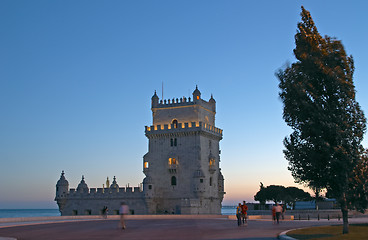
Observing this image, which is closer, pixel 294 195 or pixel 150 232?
pixel 150 232

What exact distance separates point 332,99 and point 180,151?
46.6 m

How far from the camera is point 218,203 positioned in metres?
73.9

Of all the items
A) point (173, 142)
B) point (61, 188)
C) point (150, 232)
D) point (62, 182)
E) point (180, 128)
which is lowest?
point (150, 232)

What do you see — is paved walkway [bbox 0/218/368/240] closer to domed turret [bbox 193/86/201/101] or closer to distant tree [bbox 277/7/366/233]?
distant tree [bbox 277/7/366/233]

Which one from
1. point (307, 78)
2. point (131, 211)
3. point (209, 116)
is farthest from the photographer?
point (209, 116)

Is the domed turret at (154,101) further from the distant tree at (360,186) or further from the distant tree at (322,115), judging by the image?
the distant tree at (360,186)

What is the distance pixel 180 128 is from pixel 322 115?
46827 millimetres

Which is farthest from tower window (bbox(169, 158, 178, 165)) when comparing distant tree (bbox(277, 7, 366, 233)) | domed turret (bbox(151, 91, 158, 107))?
distant tree (bbox(277, 7, 366, 233))

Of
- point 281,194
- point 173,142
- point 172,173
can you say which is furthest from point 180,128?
point 281,194

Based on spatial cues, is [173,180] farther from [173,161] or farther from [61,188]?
[61,188]

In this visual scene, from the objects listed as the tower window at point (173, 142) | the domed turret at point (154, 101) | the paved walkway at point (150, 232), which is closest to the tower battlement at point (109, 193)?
the tower window at point (173, 142)

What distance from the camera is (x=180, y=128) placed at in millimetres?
71625

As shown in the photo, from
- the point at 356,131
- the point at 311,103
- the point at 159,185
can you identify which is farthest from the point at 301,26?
the point at 159,185

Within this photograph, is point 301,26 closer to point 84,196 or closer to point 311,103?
point 311,103
